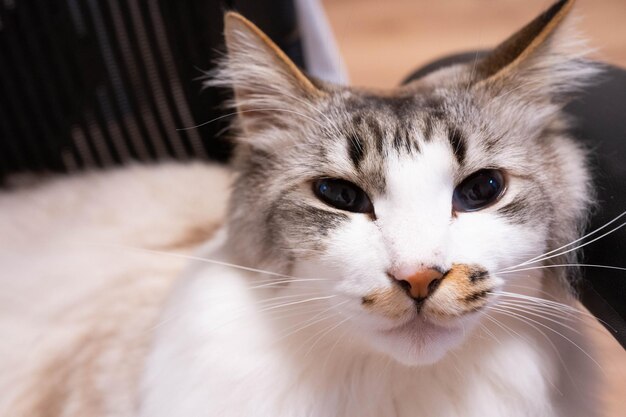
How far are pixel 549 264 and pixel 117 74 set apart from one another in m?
1.26

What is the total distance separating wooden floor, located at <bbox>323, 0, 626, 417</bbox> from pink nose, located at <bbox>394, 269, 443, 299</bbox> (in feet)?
5.78

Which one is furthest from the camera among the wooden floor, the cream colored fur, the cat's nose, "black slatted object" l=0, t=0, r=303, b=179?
the wooden floor

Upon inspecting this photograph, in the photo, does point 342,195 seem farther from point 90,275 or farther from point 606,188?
point 90,275

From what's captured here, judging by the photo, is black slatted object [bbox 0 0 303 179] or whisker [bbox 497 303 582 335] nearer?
whisker [bbox 497 303 582 335]

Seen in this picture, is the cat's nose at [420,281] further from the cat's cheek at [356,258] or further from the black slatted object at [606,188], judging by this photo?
the black slatted object at [606,188]

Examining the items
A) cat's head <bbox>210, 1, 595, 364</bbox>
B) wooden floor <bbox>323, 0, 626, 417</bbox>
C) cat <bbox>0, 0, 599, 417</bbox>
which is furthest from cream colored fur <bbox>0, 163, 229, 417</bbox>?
wooden floor <bbox>323, 0, 626, 417</bbox>

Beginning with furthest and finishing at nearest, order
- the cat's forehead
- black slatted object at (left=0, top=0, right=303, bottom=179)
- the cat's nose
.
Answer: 1. black slatted object at (left=0, top=0, right=303, bottom=179)
2. the cat's forehead
3. the cat's nose

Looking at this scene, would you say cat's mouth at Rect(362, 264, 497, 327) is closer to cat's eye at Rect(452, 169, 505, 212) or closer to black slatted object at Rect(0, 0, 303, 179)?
cat's eye at Rect(452, 169, 505, 212)

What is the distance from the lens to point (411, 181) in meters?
0.75

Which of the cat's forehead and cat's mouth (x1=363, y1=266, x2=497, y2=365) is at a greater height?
the cat's forehead

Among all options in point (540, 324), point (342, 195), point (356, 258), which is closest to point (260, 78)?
point (342, 195)

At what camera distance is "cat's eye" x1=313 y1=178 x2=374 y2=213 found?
808mm

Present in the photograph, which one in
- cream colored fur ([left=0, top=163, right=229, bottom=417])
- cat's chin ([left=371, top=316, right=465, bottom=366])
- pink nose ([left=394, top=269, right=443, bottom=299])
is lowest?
cream colored fur ([left=0, top=163, right=229, bottom=417])

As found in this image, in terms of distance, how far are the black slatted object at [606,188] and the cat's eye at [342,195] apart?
0.34 m
